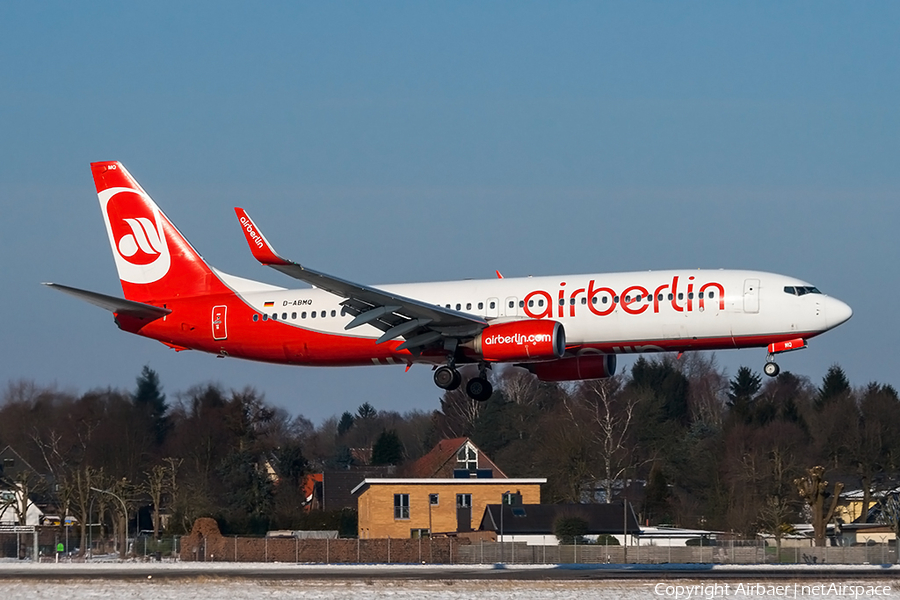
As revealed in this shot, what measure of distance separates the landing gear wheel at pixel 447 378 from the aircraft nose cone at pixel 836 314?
13.3 metres

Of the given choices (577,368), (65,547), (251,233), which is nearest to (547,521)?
(65,547)

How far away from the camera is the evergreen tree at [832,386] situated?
12209 centimetres

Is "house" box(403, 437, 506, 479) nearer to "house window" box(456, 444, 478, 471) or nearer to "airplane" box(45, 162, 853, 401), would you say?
"house window" box(456, 444, 478, 471)

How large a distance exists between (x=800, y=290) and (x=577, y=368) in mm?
9030

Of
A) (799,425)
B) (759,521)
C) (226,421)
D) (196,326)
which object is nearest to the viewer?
(196,326)

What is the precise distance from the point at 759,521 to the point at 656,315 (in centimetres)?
4205

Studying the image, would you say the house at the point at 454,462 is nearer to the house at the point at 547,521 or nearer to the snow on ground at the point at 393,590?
the house at the point at 547,521

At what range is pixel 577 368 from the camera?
161 feet

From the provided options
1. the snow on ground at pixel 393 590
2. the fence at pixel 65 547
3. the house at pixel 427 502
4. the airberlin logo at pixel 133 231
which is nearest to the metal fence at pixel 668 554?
the fence at pixel 65 547

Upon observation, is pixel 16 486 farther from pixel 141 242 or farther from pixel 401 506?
pixel 141 242

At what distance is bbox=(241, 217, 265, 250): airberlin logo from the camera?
144ft

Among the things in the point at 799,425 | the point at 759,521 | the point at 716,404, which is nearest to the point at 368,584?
the point at 759,521

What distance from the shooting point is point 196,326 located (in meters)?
51.6

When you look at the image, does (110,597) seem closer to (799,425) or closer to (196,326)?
(196,326)
